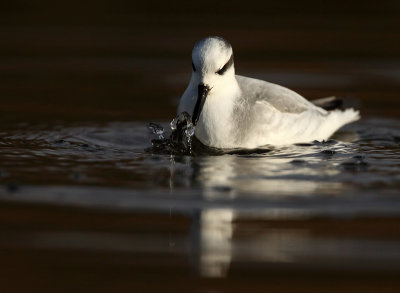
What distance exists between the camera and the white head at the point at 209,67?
29.7 ft

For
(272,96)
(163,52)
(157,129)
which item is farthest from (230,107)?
(163,52)

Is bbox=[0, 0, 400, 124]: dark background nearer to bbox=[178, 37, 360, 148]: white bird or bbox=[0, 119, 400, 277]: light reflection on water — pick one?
bbox=[178, 37, 360, 148]: white bird

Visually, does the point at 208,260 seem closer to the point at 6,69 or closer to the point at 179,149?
the point at 179,149

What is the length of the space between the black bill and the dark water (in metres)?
0.41

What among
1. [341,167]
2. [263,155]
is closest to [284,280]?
[341,167]

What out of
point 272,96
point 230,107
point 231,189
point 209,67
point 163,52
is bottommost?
point 231,189

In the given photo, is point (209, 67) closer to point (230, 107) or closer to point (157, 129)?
point (230, 107)

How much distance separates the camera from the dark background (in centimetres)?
1224

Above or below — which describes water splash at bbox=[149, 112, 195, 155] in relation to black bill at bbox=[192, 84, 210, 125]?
below

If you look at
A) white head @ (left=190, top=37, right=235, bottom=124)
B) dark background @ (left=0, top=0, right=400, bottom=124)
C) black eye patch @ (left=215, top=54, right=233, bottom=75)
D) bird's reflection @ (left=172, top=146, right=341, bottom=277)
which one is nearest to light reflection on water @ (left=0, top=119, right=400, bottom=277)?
bird's reflection @ (left=172, top=146, right=341, bottom=277)

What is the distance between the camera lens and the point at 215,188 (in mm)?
7617

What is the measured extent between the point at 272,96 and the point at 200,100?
1.21m

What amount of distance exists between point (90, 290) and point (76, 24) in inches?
527

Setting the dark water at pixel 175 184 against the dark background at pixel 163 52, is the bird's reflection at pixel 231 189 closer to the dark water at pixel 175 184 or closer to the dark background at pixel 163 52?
the dark water at pixel 175 184
